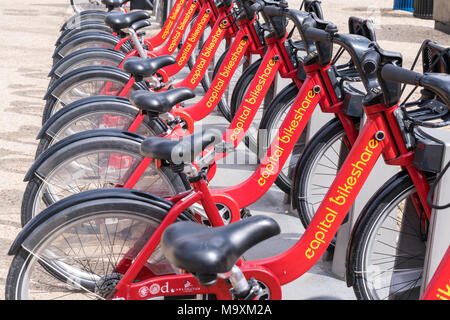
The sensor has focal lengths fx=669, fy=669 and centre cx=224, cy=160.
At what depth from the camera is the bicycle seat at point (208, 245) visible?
1628mm

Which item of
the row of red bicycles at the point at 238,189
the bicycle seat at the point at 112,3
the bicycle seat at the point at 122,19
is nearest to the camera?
the row of red bicycles at the point at 238,189

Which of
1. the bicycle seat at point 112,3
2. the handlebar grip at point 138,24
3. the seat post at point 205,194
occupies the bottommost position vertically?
the seat post at point 205,194

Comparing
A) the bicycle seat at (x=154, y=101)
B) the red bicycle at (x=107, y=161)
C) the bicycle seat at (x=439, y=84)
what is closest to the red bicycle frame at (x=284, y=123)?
the red bicycle at (x=107, y=161)

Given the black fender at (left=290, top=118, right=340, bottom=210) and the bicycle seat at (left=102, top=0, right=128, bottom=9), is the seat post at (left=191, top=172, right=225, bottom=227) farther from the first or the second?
the bicycle seat at (left=102, top=0, right=128, bottom=9)

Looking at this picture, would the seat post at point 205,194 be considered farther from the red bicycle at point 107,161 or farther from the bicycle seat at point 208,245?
the bicycle seat at point 208,245

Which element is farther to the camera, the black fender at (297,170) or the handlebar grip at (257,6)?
the handlebar grip at (257,6)

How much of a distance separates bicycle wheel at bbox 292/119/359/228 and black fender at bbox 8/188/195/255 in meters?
1.07

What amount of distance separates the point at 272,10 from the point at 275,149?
3.06ft

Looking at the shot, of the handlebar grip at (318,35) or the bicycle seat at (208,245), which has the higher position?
the handlebar grip at (318,35)

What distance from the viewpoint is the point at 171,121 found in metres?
3.66

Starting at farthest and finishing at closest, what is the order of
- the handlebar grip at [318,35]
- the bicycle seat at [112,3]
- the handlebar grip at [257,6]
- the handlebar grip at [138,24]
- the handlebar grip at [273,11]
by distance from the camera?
the bicycle seat at [112,3] < the handlebar grip at [138,24] < the handlebar grip at [257,6] < the handlebar grip at [273,11] < the handlebar grip at [318,35]

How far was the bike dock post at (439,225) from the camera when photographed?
2.68m

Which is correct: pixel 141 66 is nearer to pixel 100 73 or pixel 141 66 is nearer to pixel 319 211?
pixel 100 73

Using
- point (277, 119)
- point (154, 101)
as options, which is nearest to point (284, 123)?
point (277, 119)
